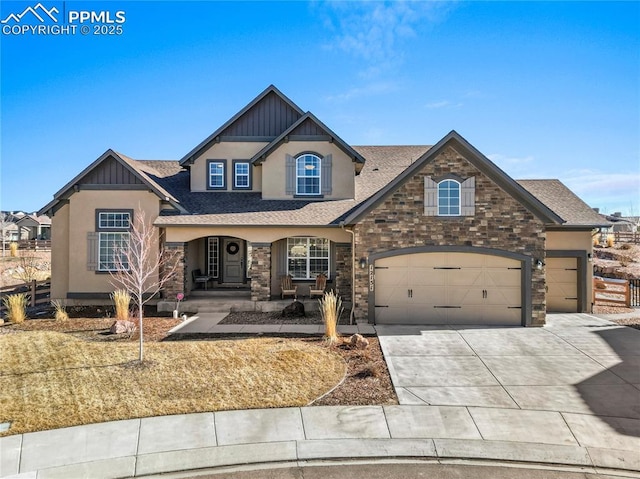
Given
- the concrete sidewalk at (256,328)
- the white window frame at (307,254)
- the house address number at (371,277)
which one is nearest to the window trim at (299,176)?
the white window frame at (307,254)

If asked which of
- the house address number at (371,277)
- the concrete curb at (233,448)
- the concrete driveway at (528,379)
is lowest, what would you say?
the concrete curb at (233,448)

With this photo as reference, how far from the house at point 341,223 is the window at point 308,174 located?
0.14 feet

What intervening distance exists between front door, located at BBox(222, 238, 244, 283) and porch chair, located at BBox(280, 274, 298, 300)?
10.3 feet

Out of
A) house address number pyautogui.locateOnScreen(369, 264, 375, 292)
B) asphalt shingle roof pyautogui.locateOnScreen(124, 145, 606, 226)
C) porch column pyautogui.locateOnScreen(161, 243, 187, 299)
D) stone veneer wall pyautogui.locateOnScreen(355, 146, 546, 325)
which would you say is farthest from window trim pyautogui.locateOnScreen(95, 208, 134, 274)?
house address number pyautogui.locateOnScreen(369, 264, 375, 292)

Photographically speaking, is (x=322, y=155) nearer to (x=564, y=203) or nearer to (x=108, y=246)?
(x=108, y=246)

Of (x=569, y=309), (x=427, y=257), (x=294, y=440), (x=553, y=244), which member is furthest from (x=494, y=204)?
(x=294, y=440)

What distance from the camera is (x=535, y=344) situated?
1035cm

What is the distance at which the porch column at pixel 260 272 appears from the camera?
582 inches

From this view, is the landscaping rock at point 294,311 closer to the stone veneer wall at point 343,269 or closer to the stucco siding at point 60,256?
the stone veneer wall at point 343,269

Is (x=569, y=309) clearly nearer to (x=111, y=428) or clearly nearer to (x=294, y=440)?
(x=294, y=440)

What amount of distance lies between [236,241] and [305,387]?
36.8 feet

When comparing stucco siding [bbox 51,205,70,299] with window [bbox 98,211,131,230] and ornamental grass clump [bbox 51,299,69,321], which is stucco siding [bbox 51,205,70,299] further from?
window [bbox 98,211,131,230]

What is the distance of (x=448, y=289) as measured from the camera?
499 inches

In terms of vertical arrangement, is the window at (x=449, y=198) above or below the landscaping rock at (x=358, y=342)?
above
